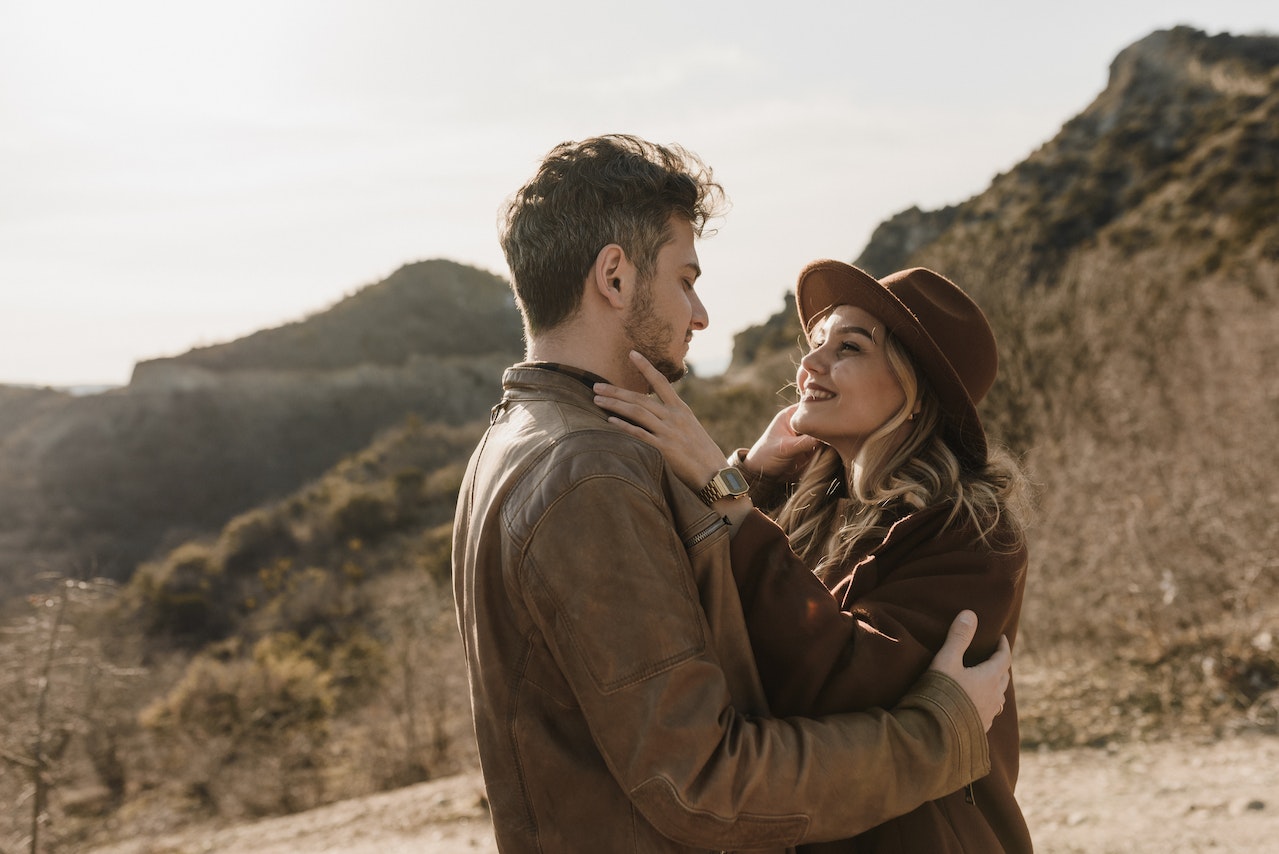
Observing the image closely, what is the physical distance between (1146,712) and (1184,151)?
35.2m

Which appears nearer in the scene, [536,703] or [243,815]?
[536,703]

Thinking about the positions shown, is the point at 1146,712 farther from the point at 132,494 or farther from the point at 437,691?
the point at 132,494

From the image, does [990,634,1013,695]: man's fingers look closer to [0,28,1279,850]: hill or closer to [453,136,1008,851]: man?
[453,136,1008,851]: man

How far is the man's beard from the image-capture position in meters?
2.13

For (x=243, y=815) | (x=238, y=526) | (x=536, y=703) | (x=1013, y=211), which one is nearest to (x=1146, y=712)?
(x=536, y=703)

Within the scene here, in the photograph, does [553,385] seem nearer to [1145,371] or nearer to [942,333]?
[942,333]

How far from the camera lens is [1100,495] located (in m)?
11.4

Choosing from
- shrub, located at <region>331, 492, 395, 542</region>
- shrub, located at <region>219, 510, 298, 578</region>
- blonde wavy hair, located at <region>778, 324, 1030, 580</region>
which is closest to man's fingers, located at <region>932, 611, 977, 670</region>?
blonde wavy hair, located at <region>778, 324, 1030, 580</region>

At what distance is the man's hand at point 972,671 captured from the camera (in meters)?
2.11

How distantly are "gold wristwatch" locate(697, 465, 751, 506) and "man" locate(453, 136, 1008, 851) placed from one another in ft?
0.12

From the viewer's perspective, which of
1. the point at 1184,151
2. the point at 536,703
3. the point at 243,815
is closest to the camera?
the point at 536,703

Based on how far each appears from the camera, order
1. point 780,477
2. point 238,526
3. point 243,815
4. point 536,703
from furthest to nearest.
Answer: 1. point 238,526
2. point 243,815
3. point 780,477
4. point 536,703

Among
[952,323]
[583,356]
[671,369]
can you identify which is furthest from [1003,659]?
[583,356]

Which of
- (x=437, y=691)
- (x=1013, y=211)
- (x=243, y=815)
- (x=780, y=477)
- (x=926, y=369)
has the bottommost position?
(x=243, y=815)
